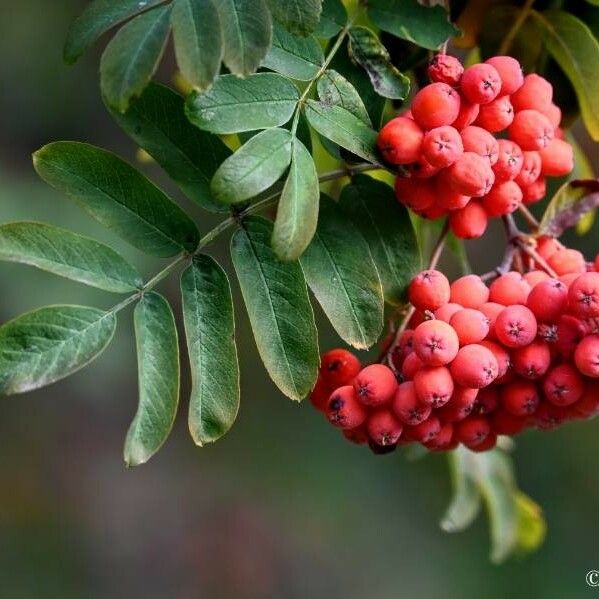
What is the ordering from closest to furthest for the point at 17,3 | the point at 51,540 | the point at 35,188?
the point at 35,188 → the point at 17,3 → the point at 51,540

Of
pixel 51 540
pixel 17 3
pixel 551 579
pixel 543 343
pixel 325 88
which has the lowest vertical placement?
pixel 51 540

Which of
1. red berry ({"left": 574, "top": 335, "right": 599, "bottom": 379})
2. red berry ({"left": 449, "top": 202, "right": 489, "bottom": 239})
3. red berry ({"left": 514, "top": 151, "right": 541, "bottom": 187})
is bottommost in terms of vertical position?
red berry ({"left": 574, "top": 335, "right": 599, "bottom": 379})

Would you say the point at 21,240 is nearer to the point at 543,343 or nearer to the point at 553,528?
the point at 543,343

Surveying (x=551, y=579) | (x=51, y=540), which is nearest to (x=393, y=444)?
(x=551, y=579)

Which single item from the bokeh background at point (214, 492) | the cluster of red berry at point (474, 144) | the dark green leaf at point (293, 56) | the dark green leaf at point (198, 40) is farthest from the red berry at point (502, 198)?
the bokeh background at point (214, 492)

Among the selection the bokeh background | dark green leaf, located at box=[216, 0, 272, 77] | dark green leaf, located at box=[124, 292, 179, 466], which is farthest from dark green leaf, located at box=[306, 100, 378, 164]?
the bokeh background

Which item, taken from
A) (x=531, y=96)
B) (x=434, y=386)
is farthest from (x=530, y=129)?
(x=434, y=386)

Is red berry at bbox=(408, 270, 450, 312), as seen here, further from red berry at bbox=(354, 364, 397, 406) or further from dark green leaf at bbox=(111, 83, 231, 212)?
dark green leaf at bbox=(111, 83, 231, 212)
